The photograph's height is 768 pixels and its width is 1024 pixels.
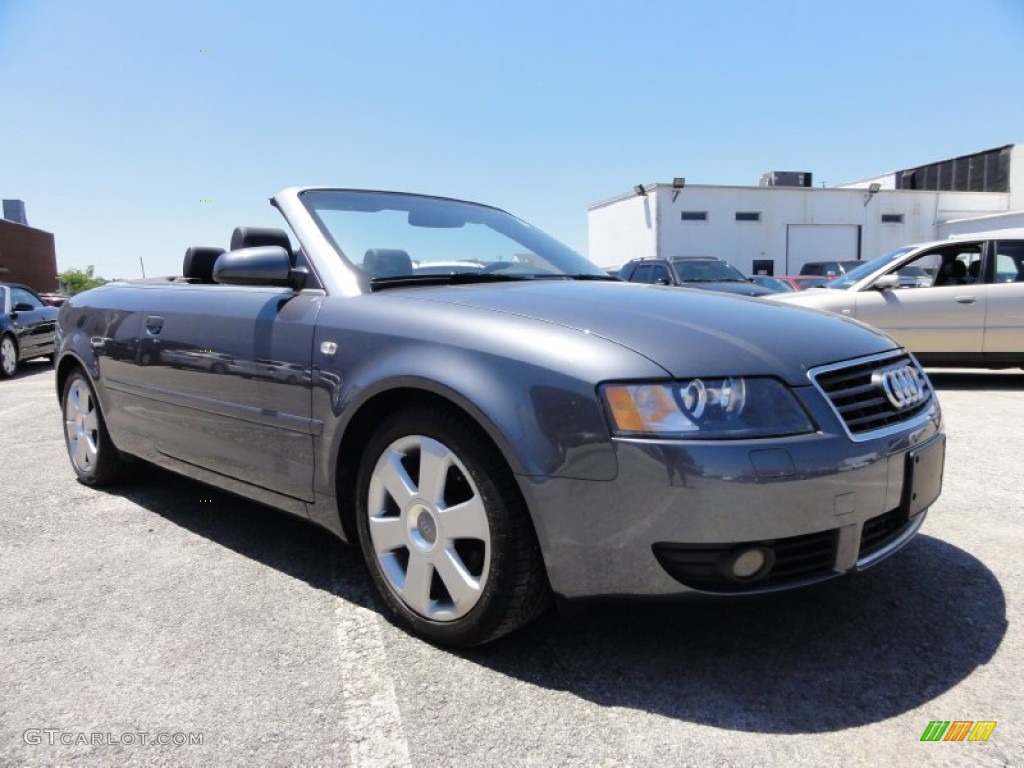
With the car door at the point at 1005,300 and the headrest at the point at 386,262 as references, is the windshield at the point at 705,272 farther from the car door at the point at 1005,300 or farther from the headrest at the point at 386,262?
the headrest at the point at 386,262

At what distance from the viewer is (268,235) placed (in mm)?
3752

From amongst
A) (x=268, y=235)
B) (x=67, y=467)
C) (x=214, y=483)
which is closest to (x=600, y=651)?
(x=214, y=483)

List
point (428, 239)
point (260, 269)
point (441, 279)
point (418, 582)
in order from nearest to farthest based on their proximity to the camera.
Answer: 1. point (418, 582)
2. point (260, 269)
3. point (441, 279)
4. point (428, 239)

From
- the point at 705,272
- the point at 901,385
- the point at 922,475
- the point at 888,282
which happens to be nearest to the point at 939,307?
the point at 888,282

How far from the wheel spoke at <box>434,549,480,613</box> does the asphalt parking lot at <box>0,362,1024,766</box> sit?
0.68ft

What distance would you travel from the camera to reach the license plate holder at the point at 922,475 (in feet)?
7.04

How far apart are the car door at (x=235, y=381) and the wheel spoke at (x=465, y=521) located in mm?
655

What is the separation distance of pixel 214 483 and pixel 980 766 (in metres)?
2.78

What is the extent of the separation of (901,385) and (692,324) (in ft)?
2.38

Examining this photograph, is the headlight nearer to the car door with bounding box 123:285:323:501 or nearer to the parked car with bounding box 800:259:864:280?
the car door with bounding box 123:285:323:501

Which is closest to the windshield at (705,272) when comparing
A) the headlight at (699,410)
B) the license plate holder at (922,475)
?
the license plate holder at (922,475)

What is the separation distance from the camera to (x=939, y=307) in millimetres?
7641

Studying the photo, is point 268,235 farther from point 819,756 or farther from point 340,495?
point 819,756

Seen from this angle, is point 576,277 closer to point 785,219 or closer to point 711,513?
point 711,513
